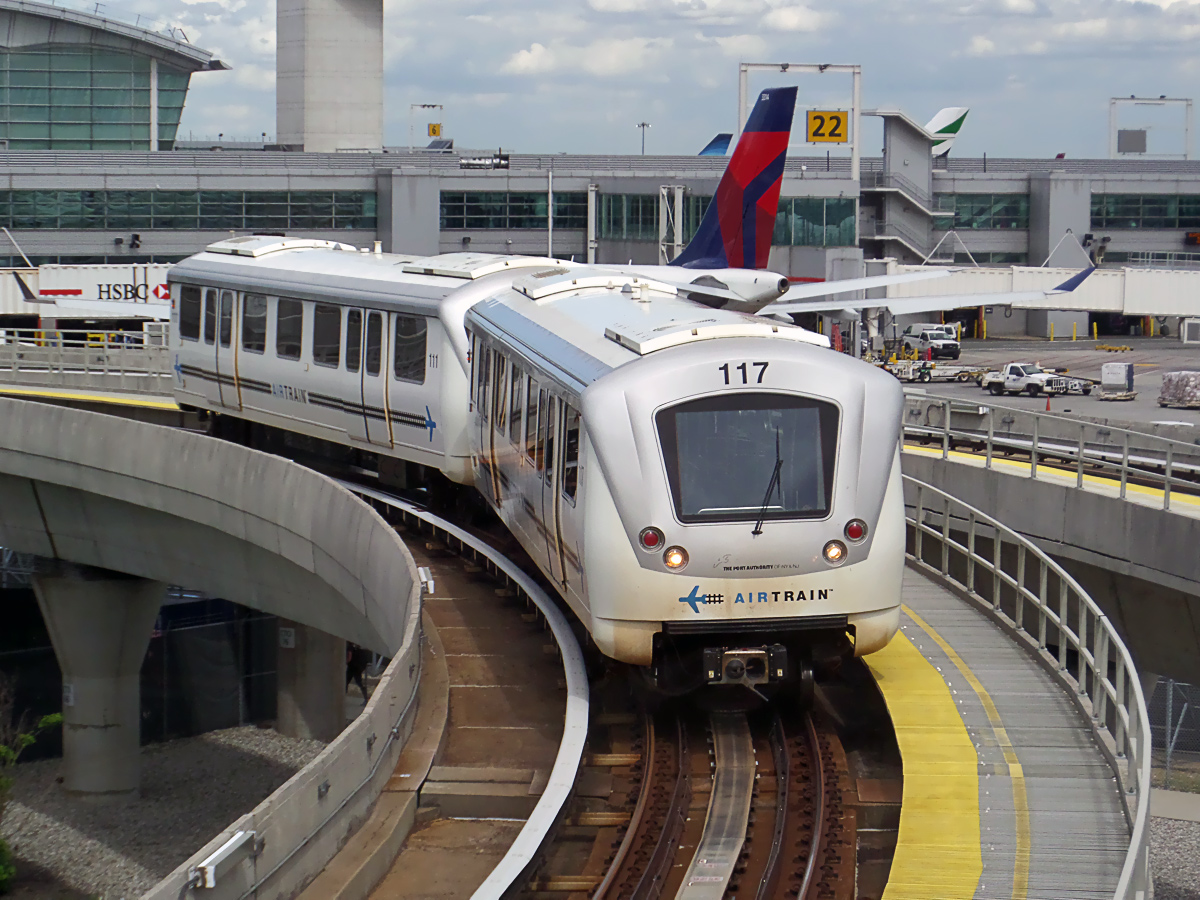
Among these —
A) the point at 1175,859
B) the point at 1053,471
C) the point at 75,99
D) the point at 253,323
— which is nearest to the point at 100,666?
the point at 253,323

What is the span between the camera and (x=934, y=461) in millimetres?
22797

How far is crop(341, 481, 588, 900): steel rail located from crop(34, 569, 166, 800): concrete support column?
41.3 ft

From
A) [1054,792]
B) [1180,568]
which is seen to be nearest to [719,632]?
[1054,792]

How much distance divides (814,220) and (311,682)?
37.2 metres

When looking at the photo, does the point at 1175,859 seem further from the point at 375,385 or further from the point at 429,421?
the point at 375,385

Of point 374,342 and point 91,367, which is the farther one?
point 91,367

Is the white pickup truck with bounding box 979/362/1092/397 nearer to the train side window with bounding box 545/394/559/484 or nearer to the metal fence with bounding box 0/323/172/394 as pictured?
the metal fence with bounding box 0/323/172/394

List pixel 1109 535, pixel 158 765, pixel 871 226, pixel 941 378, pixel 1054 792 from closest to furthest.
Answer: pixel 1054 792
pixel 1109 535
pixel 158 765
pixel 941 378
pixel 871 226

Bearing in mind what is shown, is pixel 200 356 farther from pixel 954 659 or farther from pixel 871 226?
pixel 871 226

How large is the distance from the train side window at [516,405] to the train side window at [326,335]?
21.5 feet

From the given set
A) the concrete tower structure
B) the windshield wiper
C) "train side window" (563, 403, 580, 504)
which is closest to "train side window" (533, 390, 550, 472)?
"train side window" (563, 403, 580, 504)

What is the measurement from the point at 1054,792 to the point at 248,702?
92.0 ft

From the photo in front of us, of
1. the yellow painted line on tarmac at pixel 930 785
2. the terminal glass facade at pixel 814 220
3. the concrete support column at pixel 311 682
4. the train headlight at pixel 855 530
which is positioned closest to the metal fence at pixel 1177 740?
the concrete support column at pixel 311 682

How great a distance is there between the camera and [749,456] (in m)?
10.8
